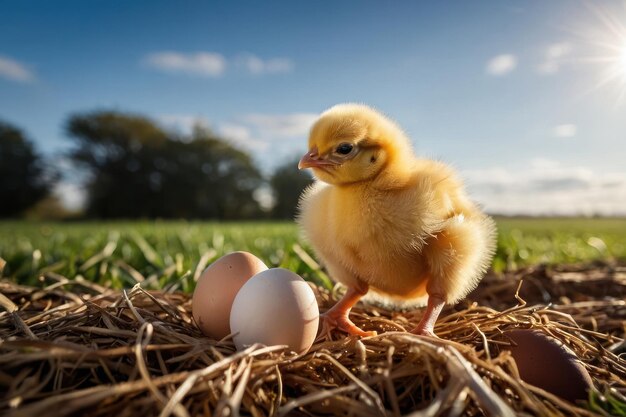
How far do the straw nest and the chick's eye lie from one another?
2.42ft

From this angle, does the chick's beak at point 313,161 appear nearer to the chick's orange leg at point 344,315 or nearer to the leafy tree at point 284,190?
the chick's orange leg at point 344,315

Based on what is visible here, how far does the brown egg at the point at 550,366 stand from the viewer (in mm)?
1443

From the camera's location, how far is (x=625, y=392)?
4.84 feet

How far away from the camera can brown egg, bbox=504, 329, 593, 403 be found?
1.44 meters

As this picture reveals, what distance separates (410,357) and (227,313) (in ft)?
2.49

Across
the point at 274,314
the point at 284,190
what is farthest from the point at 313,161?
the point at 284,190

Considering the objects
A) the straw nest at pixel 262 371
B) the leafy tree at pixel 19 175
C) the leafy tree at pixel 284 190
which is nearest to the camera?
the straw nest at pixel 262 371

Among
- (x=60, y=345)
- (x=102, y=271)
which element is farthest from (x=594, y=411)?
(x=102, y=271)

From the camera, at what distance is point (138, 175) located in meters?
32.3

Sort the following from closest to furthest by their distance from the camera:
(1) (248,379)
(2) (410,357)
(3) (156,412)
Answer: (3) (156,412), (1) (248,379), (2) (410,357)

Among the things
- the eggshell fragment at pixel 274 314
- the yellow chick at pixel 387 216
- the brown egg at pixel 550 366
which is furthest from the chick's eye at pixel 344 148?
the brown egg at pixel 550 366

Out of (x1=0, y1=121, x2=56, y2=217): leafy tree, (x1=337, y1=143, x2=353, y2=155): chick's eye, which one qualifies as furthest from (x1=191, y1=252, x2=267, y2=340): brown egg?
(x1=0, y1=121, x2=56, y2=217): leafy tree

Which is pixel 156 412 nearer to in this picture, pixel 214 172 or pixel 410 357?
pixel 410 357

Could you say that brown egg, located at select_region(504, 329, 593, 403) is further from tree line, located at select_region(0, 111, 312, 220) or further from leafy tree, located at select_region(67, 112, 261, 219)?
leafy tree, located at select_region(67, 112, 261, 219)
